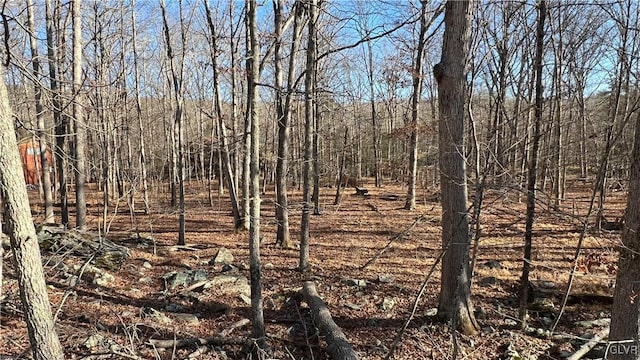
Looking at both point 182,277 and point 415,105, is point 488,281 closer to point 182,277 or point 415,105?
point 182,277

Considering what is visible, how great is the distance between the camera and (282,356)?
15.6 ft

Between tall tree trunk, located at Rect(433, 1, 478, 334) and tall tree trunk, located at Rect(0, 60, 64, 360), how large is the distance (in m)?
4.02

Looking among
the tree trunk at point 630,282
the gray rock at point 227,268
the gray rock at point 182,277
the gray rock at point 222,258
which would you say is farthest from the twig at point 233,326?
the tree trunk at point 630,282

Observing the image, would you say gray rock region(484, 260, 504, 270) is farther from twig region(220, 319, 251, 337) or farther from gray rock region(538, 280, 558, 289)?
twig region(220, 319, 251, 337)

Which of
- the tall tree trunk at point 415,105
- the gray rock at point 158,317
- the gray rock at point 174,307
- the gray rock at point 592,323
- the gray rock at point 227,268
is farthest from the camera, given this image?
the tall tree trunk at point 415,105

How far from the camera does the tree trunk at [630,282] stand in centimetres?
326

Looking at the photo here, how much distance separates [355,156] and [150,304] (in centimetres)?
2351

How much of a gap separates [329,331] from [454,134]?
119 inches

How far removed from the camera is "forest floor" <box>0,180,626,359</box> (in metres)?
4.30

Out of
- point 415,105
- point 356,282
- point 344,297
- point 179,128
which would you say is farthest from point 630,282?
point 415,105

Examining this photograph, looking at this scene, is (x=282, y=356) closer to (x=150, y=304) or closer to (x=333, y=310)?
(x=333, y=310)

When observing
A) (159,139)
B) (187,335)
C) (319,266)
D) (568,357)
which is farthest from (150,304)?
(159,139)

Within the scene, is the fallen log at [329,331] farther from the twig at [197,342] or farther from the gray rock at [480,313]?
the gray rock at [480,313]

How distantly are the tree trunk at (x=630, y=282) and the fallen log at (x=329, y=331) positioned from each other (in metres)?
2.56
